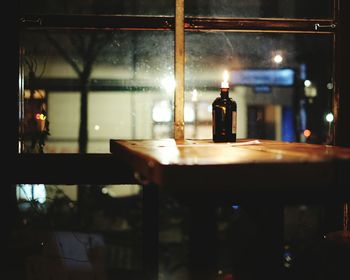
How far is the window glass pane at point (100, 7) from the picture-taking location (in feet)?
10.6

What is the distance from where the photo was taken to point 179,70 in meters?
3.25

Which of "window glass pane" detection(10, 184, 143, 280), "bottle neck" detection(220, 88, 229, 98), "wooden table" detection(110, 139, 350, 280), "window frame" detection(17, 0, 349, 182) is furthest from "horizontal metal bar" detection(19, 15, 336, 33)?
"wooden table" detection(110, 139, 350, 280)

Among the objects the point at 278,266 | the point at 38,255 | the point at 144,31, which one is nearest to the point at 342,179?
the point at 278,266

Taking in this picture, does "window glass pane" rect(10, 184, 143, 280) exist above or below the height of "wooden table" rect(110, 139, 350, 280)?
below

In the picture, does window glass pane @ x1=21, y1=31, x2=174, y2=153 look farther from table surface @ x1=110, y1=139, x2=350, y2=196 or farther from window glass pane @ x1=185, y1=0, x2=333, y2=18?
table surface @ x1=110, y1=139, x2=350, y2=196

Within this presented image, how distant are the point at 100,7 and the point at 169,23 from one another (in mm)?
582

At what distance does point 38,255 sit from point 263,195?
2464 millimetres

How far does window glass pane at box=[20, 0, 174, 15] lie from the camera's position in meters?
3.24

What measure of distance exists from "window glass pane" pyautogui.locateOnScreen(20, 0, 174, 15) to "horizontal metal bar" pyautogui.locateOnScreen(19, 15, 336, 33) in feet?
0.30

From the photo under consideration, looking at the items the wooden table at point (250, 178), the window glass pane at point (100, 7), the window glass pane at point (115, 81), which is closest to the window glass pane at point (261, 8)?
the window glass pane at point (100, 7)

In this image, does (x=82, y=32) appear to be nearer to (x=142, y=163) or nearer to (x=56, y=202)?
(x=56, y=202)

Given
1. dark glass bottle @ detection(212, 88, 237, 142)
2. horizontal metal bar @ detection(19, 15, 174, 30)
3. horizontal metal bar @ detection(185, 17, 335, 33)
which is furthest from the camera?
horizontal metal bar @ detection(185, 17, 335, 33)

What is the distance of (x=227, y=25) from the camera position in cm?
329

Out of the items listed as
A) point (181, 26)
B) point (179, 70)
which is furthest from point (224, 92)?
point (181, 26)
